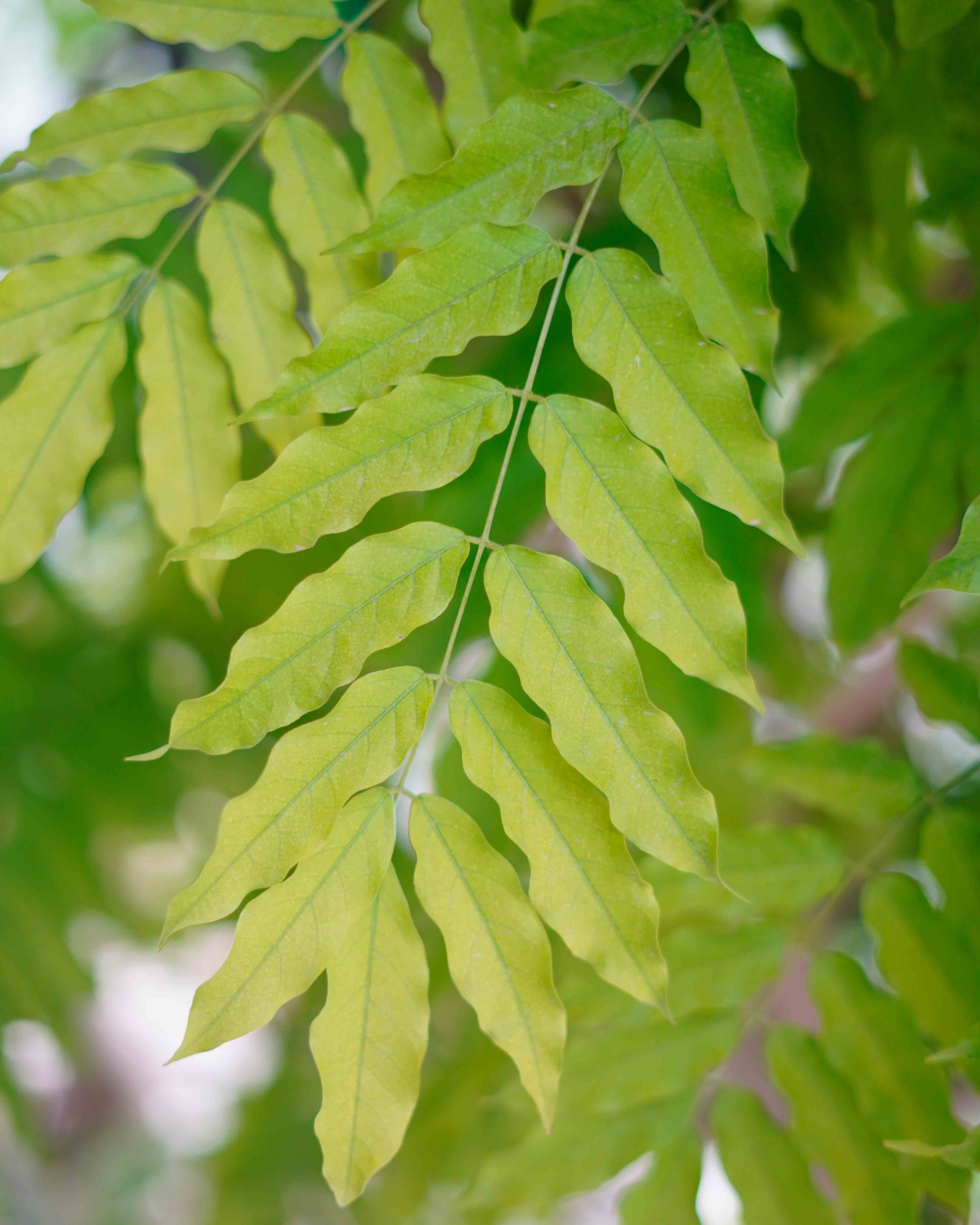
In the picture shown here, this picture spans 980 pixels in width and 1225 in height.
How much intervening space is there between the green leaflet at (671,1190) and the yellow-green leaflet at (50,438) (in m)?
0.74

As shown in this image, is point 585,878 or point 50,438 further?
point 50,438

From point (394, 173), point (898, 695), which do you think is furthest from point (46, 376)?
point (898, 695)

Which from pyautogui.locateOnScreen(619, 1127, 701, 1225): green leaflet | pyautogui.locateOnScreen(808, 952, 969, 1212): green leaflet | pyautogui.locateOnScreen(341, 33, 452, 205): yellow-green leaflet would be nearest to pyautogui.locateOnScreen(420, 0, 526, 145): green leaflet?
pyautogui.locateOnScreen(341, 33, 452, 205): yellow-green leaflet

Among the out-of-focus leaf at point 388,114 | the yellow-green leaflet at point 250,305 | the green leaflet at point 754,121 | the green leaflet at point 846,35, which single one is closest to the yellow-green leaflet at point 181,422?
the yellow-green leaflet at point 250,305

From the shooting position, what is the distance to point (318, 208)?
64 cm

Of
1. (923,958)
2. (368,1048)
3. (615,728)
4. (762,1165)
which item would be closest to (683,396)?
(615,728)

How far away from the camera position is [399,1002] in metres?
0.52

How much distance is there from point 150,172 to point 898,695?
1.39 m

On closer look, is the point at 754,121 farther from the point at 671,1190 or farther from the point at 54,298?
the point at 671,1190

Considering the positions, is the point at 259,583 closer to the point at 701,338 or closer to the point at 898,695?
the point at 701,338

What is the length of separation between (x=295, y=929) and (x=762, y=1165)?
0.53m

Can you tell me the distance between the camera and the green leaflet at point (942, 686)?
0.80 metres

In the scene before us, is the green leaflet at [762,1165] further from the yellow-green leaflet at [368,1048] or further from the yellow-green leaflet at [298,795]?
the yellow-green leaflet at [298,795]

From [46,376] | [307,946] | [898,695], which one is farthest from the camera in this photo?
[898,695]
